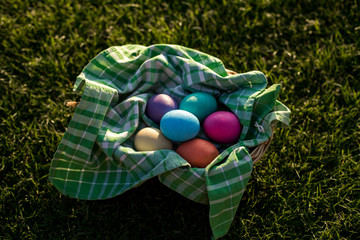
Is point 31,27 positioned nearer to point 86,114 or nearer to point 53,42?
point 53,42

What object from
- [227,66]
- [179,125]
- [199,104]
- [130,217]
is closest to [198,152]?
[179,125]

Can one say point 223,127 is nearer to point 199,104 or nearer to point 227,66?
point 199,104

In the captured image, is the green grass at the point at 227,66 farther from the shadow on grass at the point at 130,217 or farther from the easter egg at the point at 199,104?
the easter egg at the point at 199,104

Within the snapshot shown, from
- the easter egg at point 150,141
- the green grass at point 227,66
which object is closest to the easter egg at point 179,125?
the easter egg at point 150,141

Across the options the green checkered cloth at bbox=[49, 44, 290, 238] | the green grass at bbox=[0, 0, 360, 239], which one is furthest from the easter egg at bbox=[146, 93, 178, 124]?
the green grass at bbox=[0, 0, 360, 239]

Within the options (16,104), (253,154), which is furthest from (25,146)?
(253,154)
